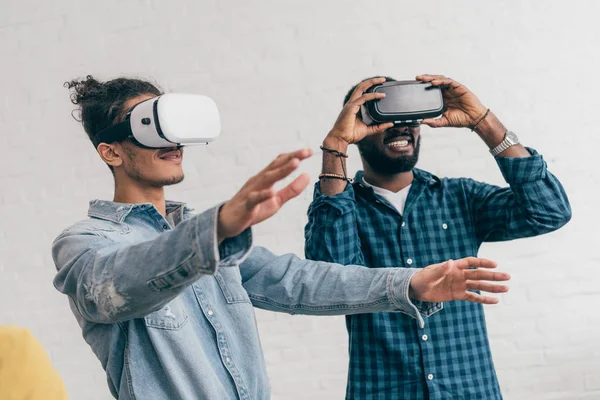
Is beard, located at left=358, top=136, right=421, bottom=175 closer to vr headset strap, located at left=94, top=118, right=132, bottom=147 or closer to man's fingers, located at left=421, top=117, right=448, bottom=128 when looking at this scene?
man's fingers, located at left=421, top=117, right=448, bottom=128

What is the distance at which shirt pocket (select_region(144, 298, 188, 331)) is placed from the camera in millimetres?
1200

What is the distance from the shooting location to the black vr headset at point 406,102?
1.79 meters

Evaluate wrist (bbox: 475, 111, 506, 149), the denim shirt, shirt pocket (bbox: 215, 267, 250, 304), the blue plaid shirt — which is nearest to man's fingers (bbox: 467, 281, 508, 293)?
the denim shirt

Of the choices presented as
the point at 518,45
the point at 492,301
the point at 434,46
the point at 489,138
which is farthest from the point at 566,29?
the point at 492,301

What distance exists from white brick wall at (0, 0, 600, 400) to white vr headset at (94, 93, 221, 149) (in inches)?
46.0

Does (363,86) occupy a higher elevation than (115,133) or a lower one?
higher

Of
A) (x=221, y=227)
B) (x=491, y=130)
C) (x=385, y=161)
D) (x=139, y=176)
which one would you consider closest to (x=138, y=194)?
(x=139, y=176)

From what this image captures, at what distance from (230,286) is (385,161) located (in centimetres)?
66

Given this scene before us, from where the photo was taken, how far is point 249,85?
261cm

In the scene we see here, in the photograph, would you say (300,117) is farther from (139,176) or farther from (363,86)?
(139,176)

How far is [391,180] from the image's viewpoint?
1919mm

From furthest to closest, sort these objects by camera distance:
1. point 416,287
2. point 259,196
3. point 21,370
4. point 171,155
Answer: point 171,155 → point 416,287 → point 259,196 → point 21,370

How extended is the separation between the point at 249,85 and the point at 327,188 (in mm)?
886

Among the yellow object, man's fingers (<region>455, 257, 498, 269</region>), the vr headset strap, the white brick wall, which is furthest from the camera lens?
the white brick wall
